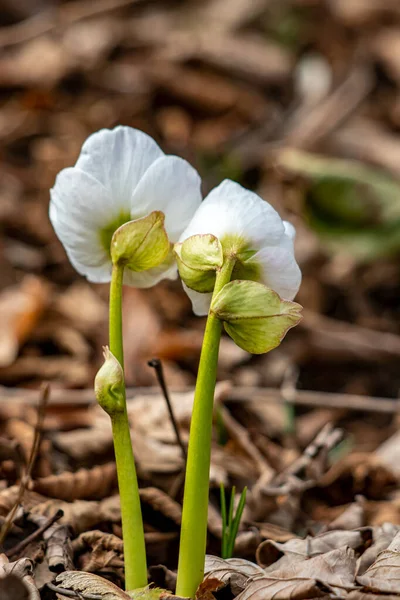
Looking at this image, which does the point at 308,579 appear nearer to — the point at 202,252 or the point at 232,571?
the point at 232,571

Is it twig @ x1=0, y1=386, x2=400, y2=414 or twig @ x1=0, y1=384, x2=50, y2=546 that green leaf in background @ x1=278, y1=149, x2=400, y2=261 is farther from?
twig @ x1=0, y1=384, x2=50, y2=546

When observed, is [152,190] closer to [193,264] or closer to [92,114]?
[193,264]

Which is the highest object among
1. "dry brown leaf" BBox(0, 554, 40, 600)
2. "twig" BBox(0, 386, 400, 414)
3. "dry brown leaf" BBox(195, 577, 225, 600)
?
"dry brown leaf" BBox(0, 554, 40, 600)

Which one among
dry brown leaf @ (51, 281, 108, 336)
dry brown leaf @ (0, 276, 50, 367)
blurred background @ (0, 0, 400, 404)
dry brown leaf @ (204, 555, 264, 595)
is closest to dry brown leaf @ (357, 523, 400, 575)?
dry brown leaf @ (204, 555, 264, 595)

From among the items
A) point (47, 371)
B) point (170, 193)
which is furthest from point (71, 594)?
point (47, 371)

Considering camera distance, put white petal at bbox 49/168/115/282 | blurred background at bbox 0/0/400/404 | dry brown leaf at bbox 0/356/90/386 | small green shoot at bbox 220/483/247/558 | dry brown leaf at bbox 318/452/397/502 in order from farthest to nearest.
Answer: blurred background at bbox 0/0/400/404
dry brown leaf at bbox 0/356/90/386
dry brown leaf at bbox 318/452/397/502
small green shoot at bbox 220/483/247/558
white petal at bbox 49/168/115/282
